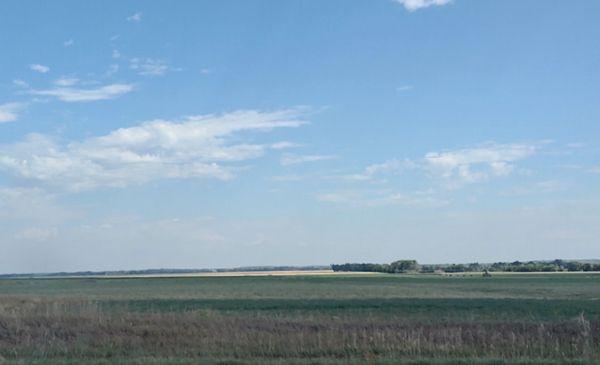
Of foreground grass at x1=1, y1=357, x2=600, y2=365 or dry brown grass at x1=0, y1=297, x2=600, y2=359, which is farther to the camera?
dry brown grass at x1=0, y1=297, x2=600, y2=359

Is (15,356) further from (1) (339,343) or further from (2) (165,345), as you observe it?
(1) (339,343)

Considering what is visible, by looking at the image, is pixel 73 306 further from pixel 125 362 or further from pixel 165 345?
pixel 125 362

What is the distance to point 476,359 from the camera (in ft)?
42.3

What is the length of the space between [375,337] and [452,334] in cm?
189

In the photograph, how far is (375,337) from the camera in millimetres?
15625

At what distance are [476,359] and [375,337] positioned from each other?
10.5 ft

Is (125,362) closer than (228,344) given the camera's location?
Yes

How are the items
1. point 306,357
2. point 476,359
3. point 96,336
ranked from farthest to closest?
point 96,336 → point 306,357 → point 476,359

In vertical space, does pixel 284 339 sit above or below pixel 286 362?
above

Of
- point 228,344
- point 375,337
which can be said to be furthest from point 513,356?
point 228,344

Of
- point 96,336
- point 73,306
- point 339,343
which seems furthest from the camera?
point 73,306

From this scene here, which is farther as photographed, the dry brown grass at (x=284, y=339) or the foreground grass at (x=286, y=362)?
the dry brown grass at (x=284, y=339)

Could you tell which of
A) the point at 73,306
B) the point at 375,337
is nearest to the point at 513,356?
the point at 375,337

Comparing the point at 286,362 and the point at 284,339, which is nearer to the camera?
the point at 286,362
